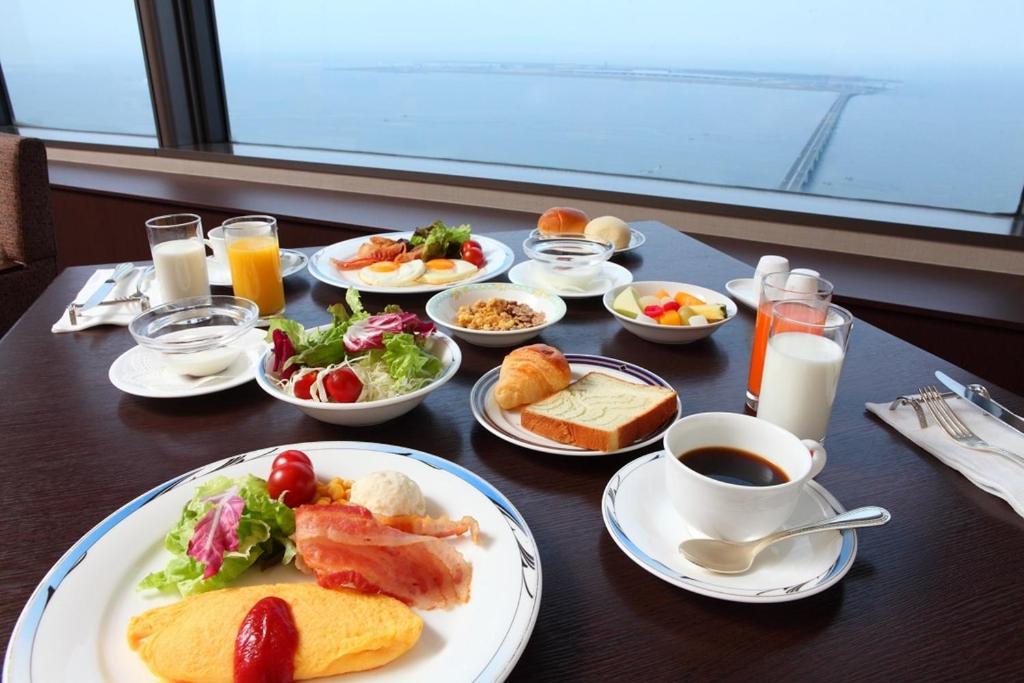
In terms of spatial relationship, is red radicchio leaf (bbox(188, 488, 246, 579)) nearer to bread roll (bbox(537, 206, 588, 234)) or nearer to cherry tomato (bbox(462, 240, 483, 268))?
cherry tomato (bbox(462, 240, 483, 268))

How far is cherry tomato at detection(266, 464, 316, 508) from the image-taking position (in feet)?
2.73

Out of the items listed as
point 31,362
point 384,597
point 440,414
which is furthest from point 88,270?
point 384,597

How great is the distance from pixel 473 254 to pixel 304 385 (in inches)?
36.9

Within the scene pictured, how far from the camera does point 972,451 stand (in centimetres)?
101

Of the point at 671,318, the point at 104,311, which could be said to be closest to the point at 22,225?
the point at 104,311

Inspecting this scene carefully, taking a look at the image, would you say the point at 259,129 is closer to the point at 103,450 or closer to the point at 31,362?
the point at 31,362

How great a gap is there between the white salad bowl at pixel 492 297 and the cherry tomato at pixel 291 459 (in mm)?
546

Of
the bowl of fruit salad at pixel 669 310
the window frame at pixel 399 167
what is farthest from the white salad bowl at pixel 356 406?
the window frame at pixel 399 167

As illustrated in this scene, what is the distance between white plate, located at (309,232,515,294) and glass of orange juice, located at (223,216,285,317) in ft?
0.54

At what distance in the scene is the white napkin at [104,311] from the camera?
1483 millimetres

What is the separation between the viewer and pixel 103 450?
1038 mm

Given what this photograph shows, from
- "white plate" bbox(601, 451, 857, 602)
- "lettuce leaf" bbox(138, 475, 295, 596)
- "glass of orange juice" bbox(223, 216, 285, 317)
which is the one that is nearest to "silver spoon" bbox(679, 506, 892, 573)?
"white plate" bbox(601, 451, 857, 602)

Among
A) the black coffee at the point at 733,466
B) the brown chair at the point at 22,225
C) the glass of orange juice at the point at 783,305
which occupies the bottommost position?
the brown chair at the point at 22,225

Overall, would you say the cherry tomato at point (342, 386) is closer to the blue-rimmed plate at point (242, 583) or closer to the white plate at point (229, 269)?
the blue-rimmed plate at point (242, 583)
